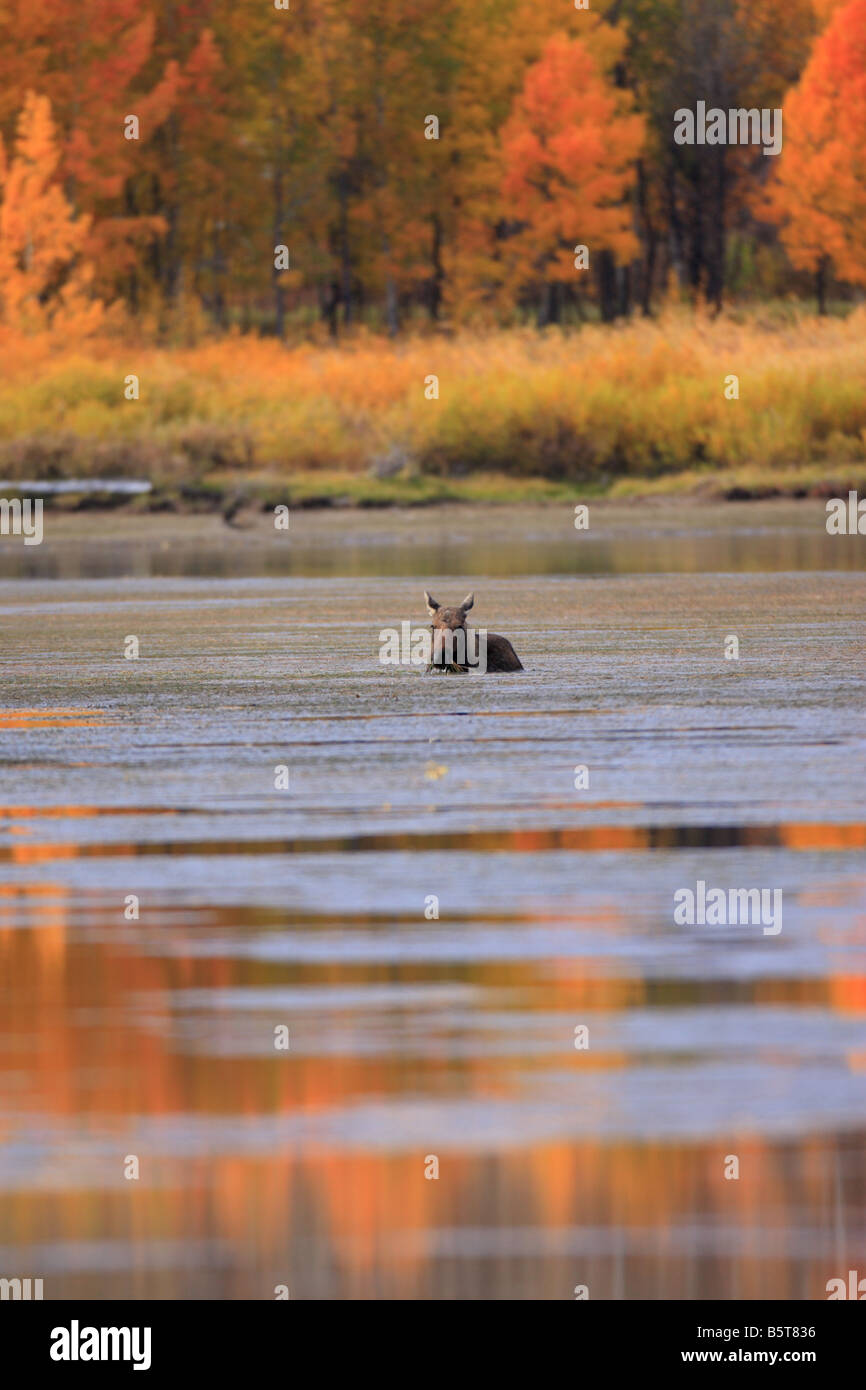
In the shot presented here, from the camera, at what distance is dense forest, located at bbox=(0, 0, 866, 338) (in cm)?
6431

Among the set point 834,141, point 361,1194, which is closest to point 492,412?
point 834,141

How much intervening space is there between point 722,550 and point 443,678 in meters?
13.5

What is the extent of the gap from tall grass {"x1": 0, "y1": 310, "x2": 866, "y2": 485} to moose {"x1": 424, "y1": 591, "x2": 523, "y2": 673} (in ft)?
74.5

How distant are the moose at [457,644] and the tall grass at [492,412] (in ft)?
74.5

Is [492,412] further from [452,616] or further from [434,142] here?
[434,142]

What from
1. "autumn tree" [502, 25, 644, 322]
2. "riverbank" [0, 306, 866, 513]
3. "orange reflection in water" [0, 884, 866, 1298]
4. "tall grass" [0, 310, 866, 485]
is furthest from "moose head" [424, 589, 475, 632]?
"autumn tree" [502, 25, 644, 322]

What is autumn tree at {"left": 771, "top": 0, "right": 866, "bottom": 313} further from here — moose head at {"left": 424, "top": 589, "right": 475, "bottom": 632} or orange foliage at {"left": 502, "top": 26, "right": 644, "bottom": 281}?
moose head at {"left": 424, "top": 589, "right": 475, "bottom": 632}

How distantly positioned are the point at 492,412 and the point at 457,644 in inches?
953

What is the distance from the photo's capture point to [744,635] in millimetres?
20094

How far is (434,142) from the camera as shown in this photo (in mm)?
71625

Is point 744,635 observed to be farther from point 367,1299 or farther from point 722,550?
point 367,1299

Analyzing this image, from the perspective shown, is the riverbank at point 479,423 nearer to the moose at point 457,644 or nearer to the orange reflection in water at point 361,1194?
the moose at point 457,644

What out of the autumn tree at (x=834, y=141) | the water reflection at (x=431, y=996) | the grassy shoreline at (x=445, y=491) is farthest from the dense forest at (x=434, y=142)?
the water reflection at (x=431, y=996)

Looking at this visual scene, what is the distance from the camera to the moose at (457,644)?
56.2ft
